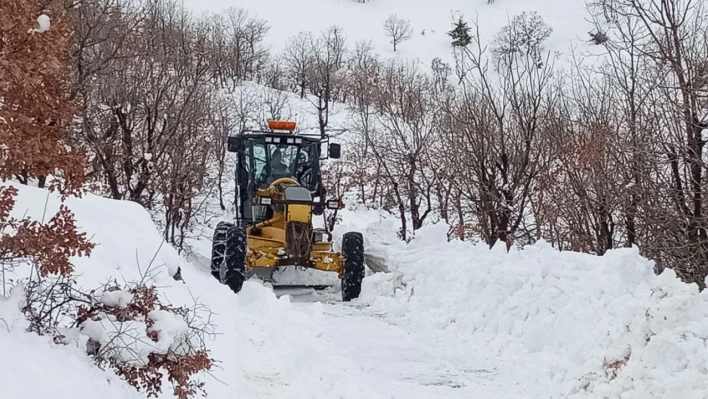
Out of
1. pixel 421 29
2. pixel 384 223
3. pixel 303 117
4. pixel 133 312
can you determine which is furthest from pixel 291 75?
pixel 133 312

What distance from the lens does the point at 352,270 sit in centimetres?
1047

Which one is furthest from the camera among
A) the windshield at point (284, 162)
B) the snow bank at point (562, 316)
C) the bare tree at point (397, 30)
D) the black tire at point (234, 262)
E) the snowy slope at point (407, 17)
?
the bare tree at point (397, 30)

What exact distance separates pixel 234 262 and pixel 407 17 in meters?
60.5

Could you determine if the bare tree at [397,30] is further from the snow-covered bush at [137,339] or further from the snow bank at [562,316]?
the snow-covered bush at [137,339]

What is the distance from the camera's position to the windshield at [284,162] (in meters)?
12.1

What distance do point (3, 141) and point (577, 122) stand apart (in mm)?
11270

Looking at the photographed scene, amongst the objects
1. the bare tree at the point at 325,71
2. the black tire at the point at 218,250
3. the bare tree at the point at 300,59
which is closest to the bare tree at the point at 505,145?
the black tire at the point at 218,250

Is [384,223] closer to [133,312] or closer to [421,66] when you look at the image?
[133,312]

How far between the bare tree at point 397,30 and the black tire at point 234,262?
49.5 meters

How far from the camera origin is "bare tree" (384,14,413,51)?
192ft

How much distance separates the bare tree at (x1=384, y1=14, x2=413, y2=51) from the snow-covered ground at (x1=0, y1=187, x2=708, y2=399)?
5062cm

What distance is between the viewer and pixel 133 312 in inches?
152

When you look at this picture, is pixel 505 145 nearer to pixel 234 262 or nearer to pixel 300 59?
pixel 234 262

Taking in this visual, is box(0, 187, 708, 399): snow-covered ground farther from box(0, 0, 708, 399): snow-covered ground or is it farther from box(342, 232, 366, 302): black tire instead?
box(342, 232, 366, 302): black tire
